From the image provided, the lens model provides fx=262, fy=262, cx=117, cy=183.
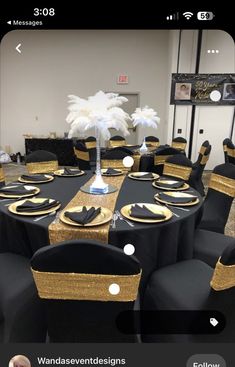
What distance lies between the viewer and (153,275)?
1.09m

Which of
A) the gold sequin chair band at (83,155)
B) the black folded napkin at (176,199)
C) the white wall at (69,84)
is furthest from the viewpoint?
the gold sequin chair band at (83,155)

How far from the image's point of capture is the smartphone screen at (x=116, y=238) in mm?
524

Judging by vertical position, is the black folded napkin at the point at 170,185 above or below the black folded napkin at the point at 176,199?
above

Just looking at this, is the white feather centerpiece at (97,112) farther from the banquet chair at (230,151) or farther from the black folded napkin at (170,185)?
the banquet chair at (230,151)

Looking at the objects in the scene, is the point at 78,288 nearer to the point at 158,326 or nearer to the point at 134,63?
the point at 158,326

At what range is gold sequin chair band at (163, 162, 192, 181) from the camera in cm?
212

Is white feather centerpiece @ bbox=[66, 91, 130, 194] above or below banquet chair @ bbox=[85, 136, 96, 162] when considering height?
above

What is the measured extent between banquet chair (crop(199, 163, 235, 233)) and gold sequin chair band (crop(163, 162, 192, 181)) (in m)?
0.35

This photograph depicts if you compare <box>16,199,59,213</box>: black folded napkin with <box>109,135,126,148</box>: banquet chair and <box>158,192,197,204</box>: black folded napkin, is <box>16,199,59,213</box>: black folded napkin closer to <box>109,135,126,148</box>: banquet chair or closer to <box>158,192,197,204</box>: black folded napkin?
<box>158,192,197,204</box>: black folded napkin

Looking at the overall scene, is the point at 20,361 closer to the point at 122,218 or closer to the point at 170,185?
the point at 122,218

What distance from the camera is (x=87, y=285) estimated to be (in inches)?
24.0
